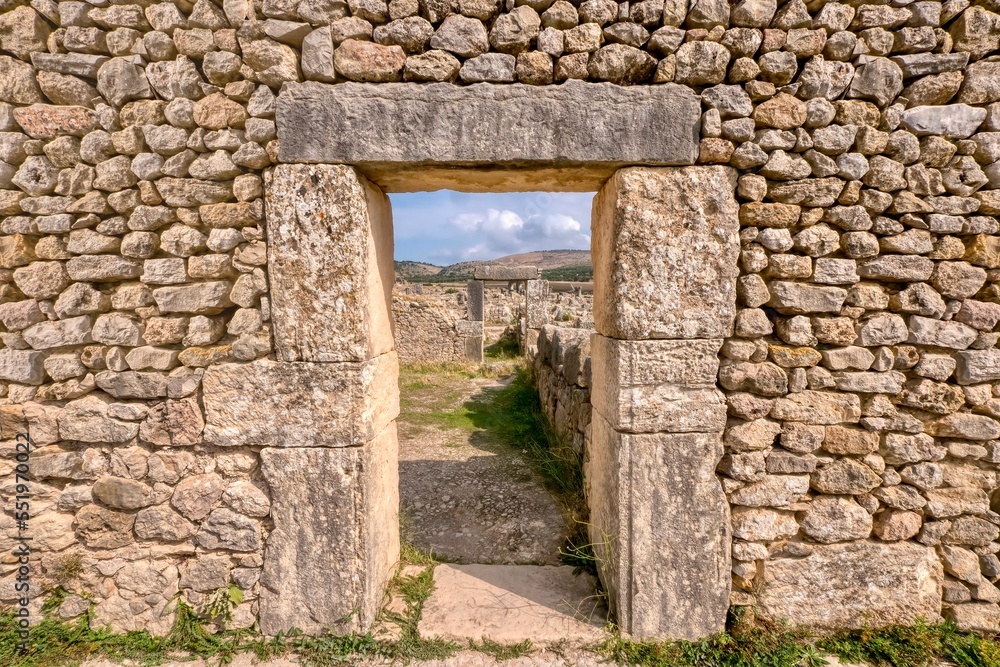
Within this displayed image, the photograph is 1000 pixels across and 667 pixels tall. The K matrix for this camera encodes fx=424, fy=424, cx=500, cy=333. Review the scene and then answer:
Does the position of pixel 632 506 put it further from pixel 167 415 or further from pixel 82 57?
pixel 82 57

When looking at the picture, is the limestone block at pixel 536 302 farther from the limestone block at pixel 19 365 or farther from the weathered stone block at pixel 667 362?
the limestone block at pixel 19 365

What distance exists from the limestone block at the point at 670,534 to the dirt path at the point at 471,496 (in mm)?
815

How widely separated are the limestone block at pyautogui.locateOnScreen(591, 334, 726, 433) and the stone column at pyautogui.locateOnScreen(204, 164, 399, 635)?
4.48 feet

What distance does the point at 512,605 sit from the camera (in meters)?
2.50

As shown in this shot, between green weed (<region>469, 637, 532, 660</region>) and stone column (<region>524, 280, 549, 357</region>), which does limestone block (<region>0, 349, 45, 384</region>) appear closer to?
green weed (<region>469, 637, 532, 660</region>)

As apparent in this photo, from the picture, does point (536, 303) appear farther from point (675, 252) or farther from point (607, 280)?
point (675, 252)

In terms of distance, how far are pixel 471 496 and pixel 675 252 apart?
293 centimetres

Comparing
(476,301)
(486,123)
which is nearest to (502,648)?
A: (486,123)

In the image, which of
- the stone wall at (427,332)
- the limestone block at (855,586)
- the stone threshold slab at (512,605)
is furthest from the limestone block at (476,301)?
the limestone block at (855,586)

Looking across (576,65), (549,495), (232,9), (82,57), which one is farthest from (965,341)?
(82,57)

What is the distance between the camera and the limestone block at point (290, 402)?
221cm

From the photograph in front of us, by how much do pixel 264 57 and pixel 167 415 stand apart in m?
1.90

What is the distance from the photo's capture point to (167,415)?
7.34ft

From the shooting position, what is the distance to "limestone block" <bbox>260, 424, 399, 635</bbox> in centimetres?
222
